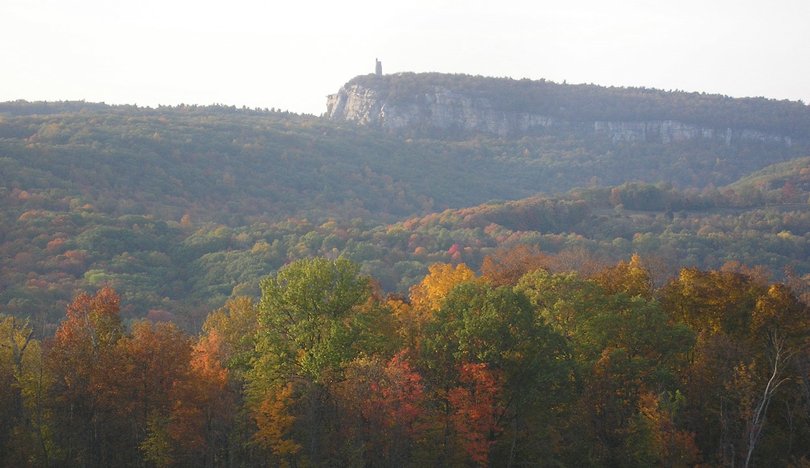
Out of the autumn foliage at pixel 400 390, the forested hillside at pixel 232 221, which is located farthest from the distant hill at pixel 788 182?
the autumn foliage at pixel 400 390

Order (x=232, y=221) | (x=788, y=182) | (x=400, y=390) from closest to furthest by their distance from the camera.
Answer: (x=400, y=390)
(x=232, y=221)
(x=788, y=182)

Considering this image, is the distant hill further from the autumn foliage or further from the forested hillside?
the autumn foliage

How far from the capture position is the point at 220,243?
127 metres

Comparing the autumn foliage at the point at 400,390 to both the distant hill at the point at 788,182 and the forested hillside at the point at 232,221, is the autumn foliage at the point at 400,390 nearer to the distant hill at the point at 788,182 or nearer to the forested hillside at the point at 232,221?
the forested hillside at the point at 232,221

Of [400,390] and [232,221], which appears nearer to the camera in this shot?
[400,390]

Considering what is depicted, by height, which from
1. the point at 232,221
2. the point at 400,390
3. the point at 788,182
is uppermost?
the point at 400,390

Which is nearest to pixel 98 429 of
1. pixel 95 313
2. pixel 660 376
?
pixel 95 313

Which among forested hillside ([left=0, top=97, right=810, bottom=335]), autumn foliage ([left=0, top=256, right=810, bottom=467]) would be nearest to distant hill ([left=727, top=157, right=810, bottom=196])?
forested hillside ([left=0, top=97, right=810, bottom=335])

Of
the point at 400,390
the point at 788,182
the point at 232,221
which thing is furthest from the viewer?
the point at 788,182

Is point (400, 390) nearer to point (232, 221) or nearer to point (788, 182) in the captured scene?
point (232, 221)

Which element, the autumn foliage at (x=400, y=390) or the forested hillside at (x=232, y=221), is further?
the forested hillside at (x=232, y=221)

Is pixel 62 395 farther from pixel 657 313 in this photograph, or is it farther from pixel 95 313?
pixel 657 313

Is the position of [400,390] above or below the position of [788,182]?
above

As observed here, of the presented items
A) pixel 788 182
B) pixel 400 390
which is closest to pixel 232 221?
pixel 788 182
